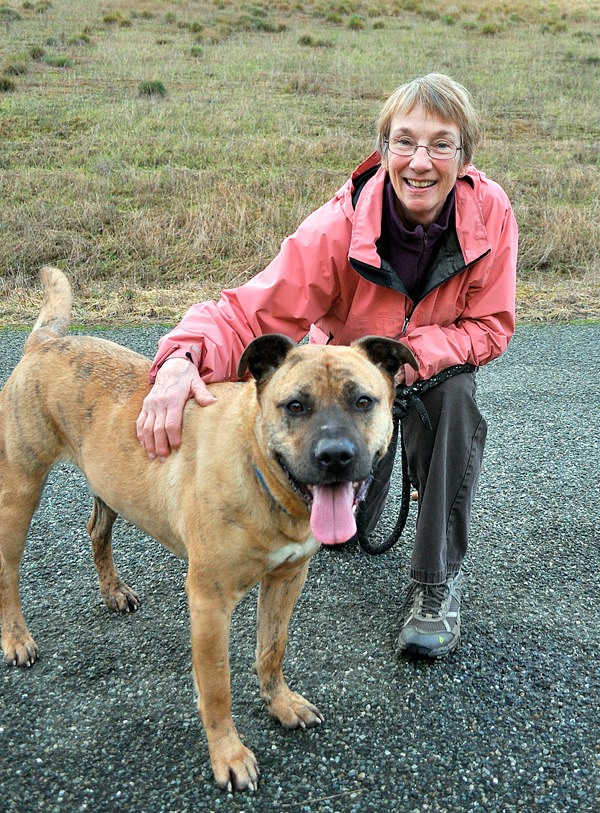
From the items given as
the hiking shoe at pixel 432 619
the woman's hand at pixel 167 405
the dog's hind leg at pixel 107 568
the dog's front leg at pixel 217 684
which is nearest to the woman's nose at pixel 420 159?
the woman's hand at pixel 167 405

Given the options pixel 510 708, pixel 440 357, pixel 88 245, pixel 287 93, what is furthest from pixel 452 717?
pixel 287 93

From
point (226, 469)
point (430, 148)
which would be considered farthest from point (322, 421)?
point (430, 148)

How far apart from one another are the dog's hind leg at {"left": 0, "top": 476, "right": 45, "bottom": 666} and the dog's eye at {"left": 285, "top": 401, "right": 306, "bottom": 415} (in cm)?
124

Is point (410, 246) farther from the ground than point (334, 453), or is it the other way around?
point (410, 246)

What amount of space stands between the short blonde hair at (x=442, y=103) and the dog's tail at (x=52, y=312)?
1.69 meters

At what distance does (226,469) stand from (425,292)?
1.22 meters

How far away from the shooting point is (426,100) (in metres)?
3.20

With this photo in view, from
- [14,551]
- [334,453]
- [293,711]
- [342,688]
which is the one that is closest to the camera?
[334,453]

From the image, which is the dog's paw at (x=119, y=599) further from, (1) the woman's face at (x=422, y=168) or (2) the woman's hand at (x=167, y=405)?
(1) the woman's face at (x=422, y=168)

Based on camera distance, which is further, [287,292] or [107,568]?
[107,568]

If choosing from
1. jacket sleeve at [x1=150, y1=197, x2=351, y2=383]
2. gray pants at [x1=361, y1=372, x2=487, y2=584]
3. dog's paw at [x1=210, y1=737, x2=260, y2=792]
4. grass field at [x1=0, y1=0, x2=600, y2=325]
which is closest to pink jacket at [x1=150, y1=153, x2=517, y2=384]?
jacket sleeve at [x1=150, y1=197, x2=351, y2=383]

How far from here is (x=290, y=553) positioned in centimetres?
259

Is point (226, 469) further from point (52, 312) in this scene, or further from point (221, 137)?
point (221, 137)

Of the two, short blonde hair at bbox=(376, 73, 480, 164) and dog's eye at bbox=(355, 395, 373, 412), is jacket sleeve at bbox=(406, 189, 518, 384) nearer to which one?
short blonde hair at bbox=(376, 73, 480, 164)
